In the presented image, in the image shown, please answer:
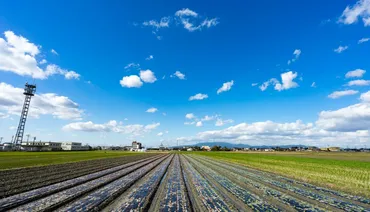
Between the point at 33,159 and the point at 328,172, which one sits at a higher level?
the point at 33,159

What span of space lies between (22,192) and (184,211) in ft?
34.3

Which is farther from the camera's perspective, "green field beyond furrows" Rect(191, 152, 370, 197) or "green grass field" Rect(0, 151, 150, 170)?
"green grass field" Rect(0, 151, 150, 170)

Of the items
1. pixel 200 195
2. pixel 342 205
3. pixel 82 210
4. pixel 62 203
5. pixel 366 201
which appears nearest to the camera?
pixel 82 210

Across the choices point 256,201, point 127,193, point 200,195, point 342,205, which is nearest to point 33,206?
point 127,193

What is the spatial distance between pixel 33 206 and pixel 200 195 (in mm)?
8789

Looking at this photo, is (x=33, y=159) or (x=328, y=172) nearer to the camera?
(x=328, y=172)

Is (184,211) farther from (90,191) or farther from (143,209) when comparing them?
(90,191)

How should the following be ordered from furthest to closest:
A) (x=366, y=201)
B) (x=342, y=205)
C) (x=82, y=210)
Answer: (x=366, y=201), (x=342, y=205), (x=82, y=210)

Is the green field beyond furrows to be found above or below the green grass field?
below

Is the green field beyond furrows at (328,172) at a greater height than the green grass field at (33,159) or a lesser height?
lesser

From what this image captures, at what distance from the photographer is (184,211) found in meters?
9.38

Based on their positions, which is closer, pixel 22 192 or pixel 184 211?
pixel 184 211

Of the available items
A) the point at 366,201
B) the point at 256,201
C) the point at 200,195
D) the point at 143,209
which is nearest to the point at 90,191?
the point at 143,209

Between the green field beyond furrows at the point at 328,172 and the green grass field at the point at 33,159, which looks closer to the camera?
the green field beyond furrows at the point at 328,172
